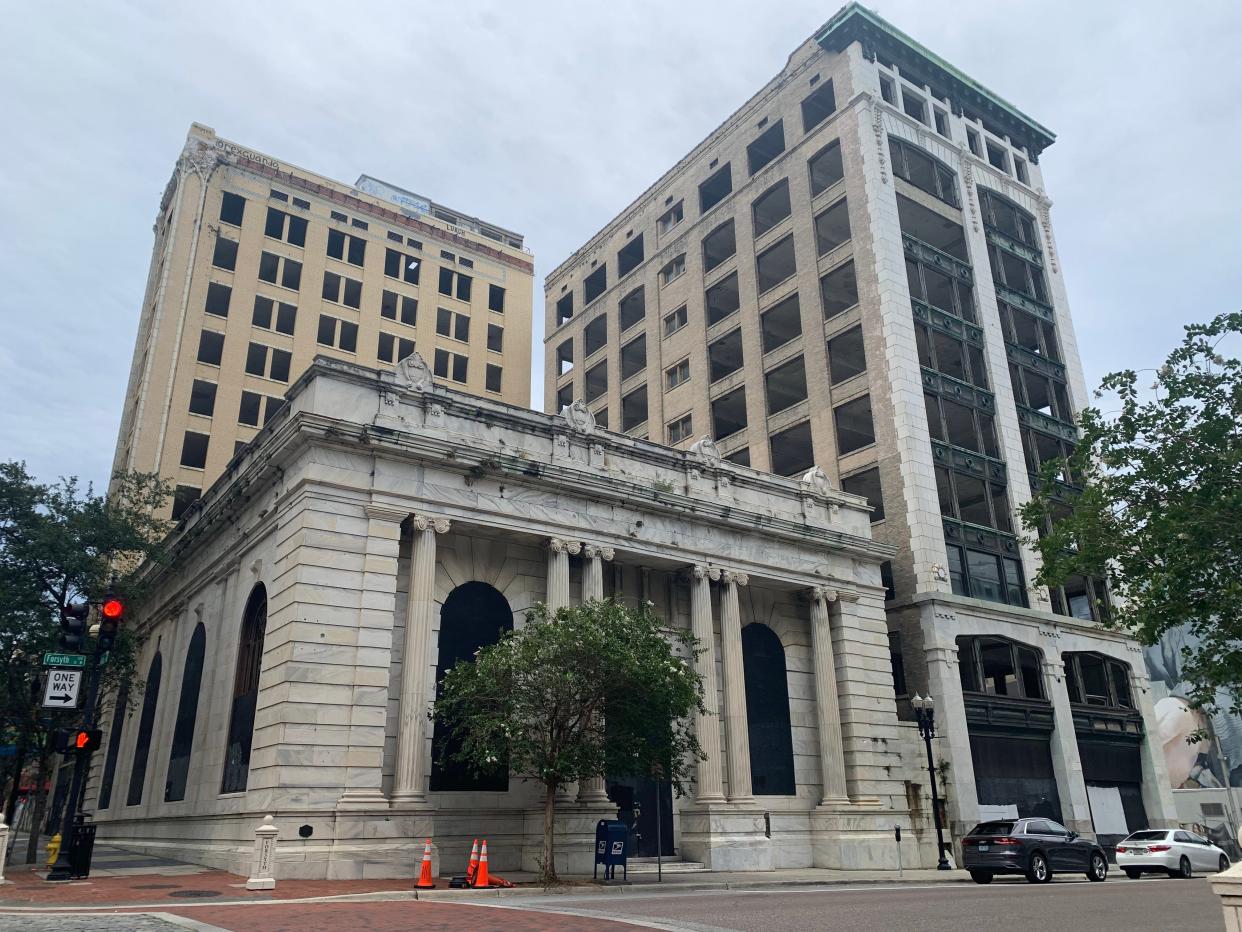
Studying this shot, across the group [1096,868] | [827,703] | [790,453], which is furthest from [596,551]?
[790,453]

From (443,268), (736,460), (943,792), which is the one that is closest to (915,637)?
(943,792)

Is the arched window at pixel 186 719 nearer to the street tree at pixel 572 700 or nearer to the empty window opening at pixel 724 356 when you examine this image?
the street tree at pixel 572 700

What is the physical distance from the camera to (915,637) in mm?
37094

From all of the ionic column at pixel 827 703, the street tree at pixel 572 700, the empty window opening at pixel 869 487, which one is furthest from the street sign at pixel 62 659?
the empty window opening at pixel 869 487

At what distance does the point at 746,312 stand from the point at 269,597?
3131cm

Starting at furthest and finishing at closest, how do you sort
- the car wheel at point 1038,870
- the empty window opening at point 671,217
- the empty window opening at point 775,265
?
1. the empty window opening at point 671,217
2. the empty window opening at point 775,265
3. the car wheel at point 1038,870

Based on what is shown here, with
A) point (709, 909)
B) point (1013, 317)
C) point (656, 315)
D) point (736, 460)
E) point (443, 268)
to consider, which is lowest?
point (709, 909)

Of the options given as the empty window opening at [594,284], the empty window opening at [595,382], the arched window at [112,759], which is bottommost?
the arched window at [112,759]

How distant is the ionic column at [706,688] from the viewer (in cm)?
2892

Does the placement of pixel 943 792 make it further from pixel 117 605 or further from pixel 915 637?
pixel 117 605

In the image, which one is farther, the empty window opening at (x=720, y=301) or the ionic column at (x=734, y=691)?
the empty window opening at (x=720, y=301)

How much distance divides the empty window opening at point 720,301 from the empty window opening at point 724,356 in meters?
1.50

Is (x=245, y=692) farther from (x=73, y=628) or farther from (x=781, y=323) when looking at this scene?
(x=781, y=323)

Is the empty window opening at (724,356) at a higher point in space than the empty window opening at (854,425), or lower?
higher
